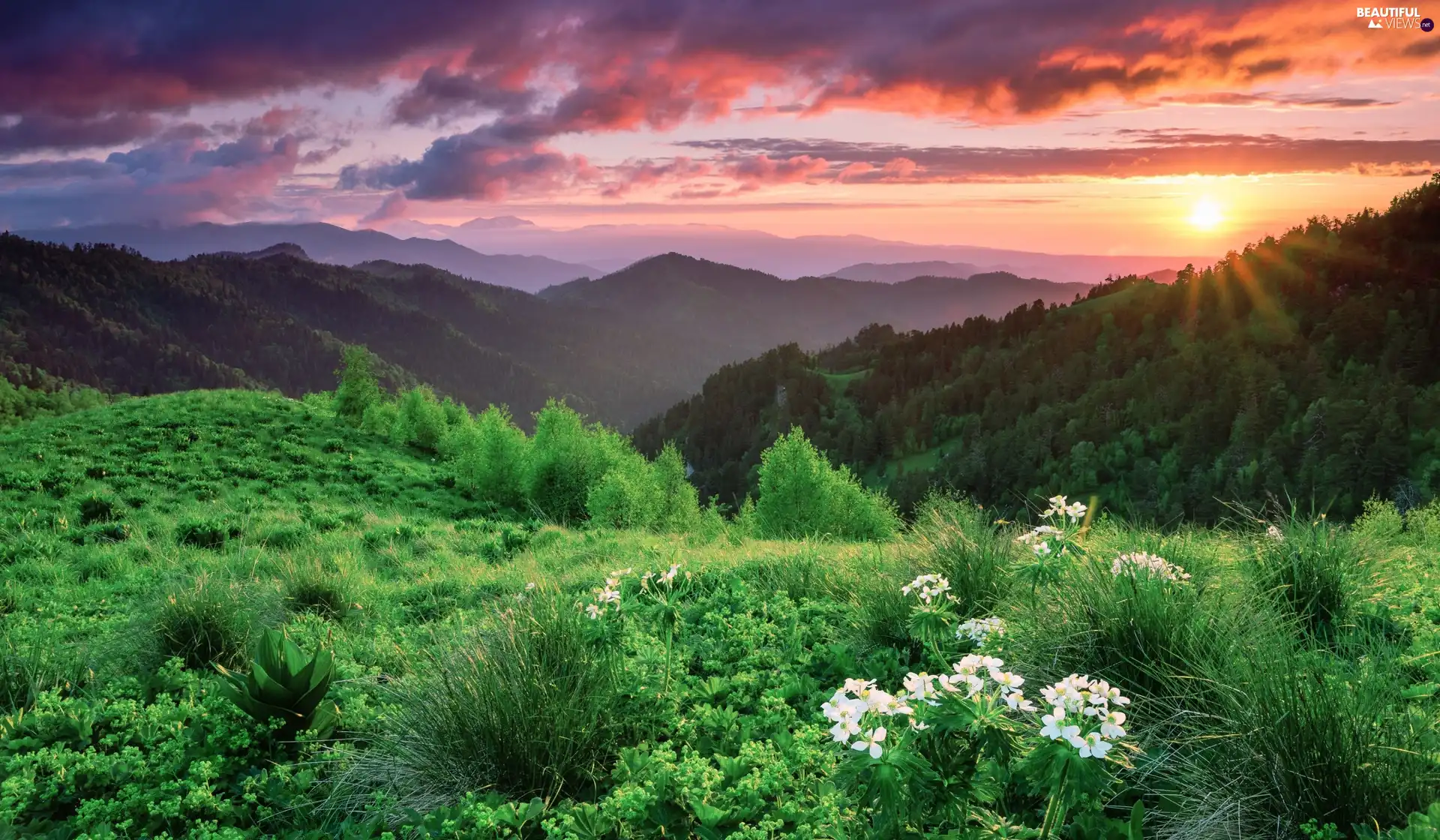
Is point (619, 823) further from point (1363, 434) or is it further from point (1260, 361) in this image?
point (1260, 361)

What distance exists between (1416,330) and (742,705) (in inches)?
7130

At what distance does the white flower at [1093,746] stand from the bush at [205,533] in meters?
15.1

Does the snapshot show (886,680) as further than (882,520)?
No

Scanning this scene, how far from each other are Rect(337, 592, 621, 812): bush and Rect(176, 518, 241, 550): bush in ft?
36.6

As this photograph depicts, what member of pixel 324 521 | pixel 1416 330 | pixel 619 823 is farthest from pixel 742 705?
pixel 1416 330

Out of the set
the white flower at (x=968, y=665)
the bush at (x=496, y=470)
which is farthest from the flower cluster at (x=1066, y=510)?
the bush at (x=496, y=470)

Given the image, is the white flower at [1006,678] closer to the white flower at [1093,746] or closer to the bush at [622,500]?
the white flower at [1093,746]

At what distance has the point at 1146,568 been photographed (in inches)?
204

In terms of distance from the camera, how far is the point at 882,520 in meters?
42.2

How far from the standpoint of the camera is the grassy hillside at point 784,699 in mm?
3232

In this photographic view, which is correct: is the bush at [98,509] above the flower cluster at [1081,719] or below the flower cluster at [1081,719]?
below

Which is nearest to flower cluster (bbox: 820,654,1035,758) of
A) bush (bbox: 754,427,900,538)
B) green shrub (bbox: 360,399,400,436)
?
bush (bbox: 754,427,900,538)

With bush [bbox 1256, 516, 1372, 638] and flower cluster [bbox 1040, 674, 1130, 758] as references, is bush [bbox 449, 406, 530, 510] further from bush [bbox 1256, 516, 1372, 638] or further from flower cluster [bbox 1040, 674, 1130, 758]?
flower cluster [bbox 1040, 674, 1130, 758]

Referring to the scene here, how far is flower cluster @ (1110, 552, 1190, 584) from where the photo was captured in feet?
16.5
